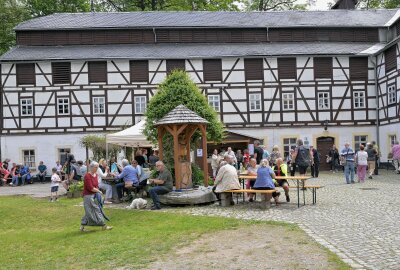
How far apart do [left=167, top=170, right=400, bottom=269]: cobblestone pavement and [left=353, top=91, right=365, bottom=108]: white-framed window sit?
1511cm

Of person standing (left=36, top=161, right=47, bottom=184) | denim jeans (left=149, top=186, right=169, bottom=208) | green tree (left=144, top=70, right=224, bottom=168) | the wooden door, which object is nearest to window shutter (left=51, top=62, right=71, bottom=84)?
person standing (left=36, top=161, right=47, bottom=184)

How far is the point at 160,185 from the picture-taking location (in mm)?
13766

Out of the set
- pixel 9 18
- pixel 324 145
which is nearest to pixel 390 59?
pixel 324 145

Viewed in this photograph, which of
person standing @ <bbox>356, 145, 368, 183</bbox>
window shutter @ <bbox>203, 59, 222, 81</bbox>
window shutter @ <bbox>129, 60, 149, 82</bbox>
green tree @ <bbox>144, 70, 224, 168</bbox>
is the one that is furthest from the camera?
window shutter @ <bbox>203, 59, 222, 81</bbox>

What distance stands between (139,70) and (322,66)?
1132 centimetres

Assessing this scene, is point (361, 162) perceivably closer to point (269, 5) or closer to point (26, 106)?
point (26, 106)

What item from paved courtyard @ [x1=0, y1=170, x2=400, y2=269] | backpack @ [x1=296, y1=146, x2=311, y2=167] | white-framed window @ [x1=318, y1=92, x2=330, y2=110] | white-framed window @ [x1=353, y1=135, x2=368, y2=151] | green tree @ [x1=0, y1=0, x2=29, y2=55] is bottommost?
paved courtyard @ [x1=0, y1=170, x2=400, y2=269]

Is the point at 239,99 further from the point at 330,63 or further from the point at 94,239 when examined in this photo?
the point at 94,239

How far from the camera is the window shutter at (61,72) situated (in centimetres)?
3028

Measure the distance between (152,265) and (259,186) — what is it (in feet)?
19.4

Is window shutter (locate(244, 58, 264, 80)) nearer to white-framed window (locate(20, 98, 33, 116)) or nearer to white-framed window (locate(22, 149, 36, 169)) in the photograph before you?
white-framed window (locate(20, 98, 33, 116))

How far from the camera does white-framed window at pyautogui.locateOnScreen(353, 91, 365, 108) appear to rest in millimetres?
31422

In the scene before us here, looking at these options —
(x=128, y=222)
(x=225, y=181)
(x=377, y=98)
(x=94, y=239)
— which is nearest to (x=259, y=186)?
(x=225, y=181)

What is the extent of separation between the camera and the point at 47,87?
30.4m
